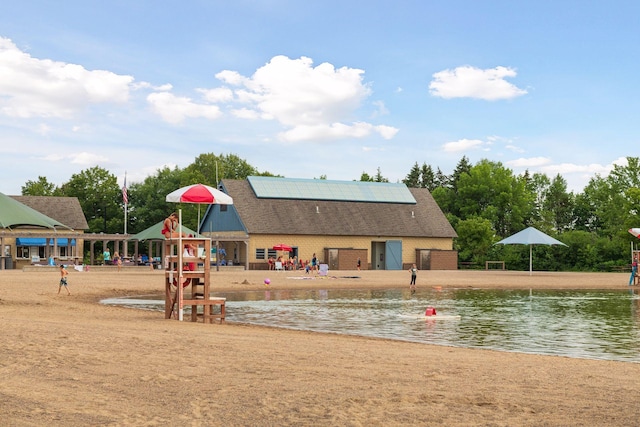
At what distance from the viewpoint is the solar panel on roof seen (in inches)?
2842

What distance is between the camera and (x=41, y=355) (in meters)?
10.2

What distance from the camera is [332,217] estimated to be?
71.0m

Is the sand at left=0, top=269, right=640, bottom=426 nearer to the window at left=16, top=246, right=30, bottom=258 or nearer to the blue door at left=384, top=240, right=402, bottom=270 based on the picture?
the window at left=16, top=246, right=30, bottom=258

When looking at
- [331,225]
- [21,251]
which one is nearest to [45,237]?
[21,251]

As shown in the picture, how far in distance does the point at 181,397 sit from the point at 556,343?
1023 centimetres

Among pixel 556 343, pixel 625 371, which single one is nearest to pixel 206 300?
pixel 556 343

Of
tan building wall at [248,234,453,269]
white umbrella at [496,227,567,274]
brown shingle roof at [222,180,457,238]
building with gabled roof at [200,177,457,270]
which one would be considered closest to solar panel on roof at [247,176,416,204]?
building with gabled roof at [200,177,457,270]

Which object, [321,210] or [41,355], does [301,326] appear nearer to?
[41,355]

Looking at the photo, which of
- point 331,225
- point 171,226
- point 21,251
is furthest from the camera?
point 331,225

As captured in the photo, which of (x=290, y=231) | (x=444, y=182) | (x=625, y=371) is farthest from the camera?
(x=444, y=182)

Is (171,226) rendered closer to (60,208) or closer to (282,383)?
(282,383)

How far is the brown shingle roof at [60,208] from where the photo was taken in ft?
236

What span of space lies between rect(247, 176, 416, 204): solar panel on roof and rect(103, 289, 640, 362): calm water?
37.7m

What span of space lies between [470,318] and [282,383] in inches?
548
